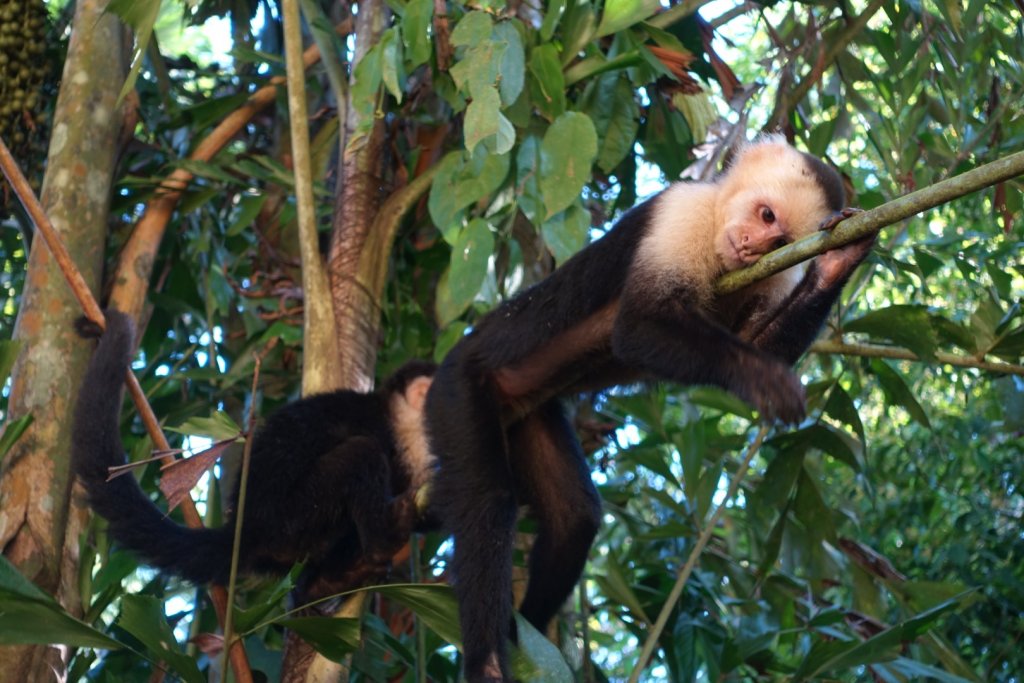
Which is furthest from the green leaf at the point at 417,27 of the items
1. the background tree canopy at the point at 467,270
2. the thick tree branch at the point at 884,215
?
the thick tree branch at the point at 884,215

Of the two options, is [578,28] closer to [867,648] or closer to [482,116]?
[482,116]

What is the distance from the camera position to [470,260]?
2.85 metres

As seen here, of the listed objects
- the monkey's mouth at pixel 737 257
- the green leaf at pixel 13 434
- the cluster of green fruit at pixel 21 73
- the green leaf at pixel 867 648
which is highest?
the cluster of green fruit at pixel 21 73

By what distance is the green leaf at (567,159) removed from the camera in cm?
279

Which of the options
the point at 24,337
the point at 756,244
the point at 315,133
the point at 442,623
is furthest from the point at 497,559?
the point at 315,133

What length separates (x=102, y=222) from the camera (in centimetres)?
342

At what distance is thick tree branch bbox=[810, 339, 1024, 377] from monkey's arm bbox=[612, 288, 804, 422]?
778 mm

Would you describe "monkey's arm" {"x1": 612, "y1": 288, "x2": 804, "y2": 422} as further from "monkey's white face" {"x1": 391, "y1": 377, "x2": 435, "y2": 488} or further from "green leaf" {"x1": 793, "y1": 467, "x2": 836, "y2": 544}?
"green leaf" {"x1": 793, "y1": 467, "x2": 836, "y2": 544}

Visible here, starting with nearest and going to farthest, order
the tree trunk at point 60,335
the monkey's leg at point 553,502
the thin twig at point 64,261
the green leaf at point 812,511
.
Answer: the thin twig at point 64,261 < the tree trunk at point 60,335 < the monkey's leg at point 553,502 < the green leaf at point 812,511

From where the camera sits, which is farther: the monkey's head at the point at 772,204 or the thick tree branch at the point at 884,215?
the monkey's head at the point at 772,204

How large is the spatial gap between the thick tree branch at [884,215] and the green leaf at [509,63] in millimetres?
706

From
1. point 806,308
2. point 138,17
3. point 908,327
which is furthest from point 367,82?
point 908,327

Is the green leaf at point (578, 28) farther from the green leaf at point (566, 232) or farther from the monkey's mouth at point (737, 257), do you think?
the monkey's mouth at point (737, 257)

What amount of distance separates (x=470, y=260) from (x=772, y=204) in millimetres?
773
